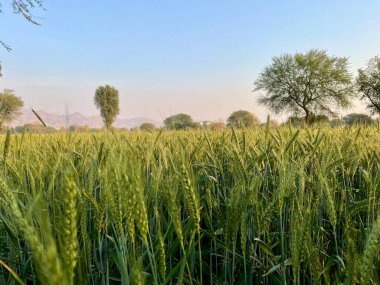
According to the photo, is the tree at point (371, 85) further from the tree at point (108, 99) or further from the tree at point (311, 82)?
the tree at point (108, 99)

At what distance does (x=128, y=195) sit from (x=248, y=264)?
30.3 inches

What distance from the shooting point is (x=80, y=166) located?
1.63 metres

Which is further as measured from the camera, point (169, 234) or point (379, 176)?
point (169, 234)

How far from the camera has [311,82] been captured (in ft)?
112

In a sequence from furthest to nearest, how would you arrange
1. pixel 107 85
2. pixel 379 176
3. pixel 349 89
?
1. pixel 107 85
2. pixel 349 89
3. pixel 379 176

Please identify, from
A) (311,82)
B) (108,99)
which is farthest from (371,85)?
(108,99)

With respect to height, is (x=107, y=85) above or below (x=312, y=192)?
above

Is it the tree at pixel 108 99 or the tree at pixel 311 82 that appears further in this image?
the tree at pixel 108 99

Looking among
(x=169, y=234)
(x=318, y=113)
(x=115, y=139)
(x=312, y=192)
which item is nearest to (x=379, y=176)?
(x=312, y=192)

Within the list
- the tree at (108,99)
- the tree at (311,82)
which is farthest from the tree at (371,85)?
A: the tree at (108,99)

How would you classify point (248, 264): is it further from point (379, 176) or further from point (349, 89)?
point (349, 89)

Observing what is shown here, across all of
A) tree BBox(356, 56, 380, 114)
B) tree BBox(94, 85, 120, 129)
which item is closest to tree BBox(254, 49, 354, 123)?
tree BBox(356, 56, 380, 114)

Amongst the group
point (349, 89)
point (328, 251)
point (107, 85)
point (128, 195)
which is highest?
point (107, 85)

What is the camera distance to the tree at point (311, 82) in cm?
3409
